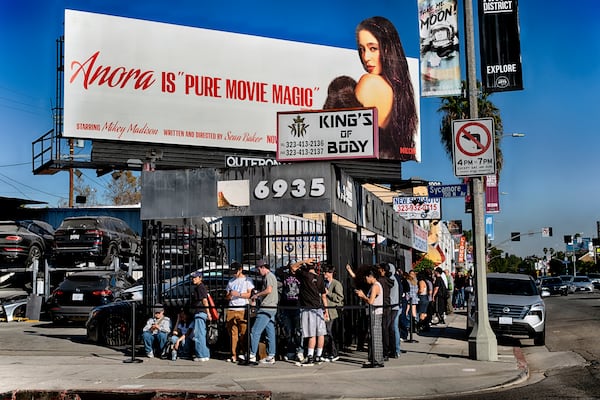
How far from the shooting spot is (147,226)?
47.5ft

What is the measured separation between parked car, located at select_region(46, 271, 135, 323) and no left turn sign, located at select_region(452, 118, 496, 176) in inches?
397

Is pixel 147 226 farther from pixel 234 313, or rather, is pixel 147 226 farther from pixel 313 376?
pixel 313 376

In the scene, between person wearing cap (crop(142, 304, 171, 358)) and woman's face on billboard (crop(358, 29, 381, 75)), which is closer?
person wearing cap (crop(142, 304, 171, 358))

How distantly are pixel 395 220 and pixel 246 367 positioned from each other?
10878 millimetres

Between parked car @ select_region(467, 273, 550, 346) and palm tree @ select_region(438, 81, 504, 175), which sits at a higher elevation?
palm tree @ select_region(438, 81, 504, 175)

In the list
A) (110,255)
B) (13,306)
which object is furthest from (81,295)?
(13,306)

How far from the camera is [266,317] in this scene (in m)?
12.7

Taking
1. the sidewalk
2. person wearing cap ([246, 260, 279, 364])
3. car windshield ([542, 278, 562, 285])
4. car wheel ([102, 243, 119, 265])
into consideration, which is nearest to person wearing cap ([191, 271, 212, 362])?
the sidewalk

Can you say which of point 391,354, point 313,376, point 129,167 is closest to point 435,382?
point 313,376

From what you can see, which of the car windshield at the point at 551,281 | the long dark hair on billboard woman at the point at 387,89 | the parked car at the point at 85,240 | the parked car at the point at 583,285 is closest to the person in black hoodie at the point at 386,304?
the parked car at the point at 85,240

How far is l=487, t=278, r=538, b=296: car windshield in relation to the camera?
61.4 ft

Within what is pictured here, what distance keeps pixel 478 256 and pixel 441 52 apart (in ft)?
13.9

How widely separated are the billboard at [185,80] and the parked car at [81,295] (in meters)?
7.43

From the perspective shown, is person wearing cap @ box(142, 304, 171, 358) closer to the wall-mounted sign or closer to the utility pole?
the utility pole
